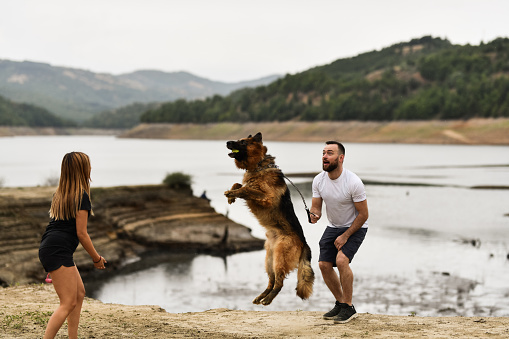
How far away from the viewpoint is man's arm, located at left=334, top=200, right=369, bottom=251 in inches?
288

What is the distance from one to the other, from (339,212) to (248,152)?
153cm

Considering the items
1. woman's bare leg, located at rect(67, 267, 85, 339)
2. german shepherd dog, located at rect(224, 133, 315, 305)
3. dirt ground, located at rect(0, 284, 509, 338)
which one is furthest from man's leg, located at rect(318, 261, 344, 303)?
woman's bare leg, located at rect(67, 267, 85, 339)

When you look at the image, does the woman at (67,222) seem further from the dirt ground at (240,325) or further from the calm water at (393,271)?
the calm water at (393,271)

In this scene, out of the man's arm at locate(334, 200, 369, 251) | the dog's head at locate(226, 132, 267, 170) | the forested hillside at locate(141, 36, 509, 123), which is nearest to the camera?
the dog's head at locate(226, 132, 267, 170)

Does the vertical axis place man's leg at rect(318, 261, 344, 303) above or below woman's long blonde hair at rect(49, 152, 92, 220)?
below

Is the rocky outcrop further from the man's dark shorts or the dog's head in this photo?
the dog's head

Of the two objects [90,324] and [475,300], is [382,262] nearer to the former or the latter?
[475,300]

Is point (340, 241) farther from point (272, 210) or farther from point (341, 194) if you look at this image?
point (272, 210)

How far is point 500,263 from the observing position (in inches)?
952

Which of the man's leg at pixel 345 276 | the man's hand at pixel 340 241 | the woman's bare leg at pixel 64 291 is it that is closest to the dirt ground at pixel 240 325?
the man's leg at pixel 345 276

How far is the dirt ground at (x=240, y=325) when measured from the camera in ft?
24.5

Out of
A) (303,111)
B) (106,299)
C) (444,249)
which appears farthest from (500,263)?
(303,111)

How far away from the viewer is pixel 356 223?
291 inches

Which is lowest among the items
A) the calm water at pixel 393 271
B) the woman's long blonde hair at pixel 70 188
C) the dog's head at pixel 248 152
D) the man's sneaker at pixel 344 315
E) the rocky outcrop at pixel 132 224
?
the calm water at pixel 393 271
